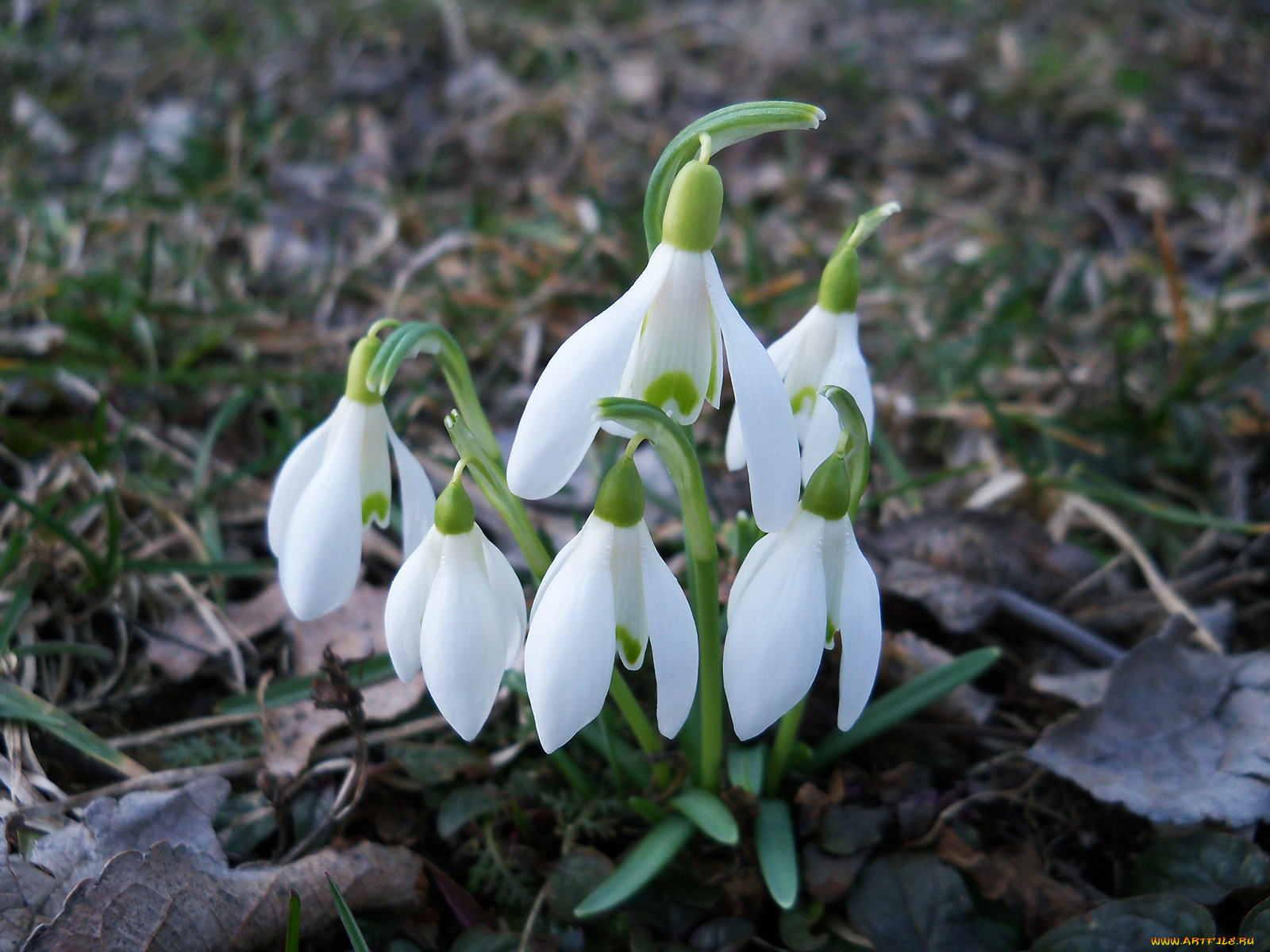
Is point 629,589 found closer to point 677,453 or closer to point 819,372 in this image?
point 677,453

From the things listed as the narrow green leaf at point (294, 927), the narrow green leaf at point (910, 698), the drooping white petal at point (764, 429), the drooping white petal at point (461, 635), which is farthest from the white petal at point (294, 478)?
the narrow green leaf at point (910, 698)

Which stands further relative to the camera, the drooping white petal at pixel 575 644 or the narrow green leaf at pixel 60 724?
the narrow green leaf at pixel 60 724

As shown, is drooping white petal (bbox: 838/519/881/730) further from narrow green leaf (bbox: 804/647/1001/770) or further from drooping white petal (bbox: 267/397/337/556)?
drooping white petal (bbox: 267/397/337/556)

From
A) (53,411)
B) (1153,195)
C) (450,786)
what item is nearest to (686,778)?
(450,786)

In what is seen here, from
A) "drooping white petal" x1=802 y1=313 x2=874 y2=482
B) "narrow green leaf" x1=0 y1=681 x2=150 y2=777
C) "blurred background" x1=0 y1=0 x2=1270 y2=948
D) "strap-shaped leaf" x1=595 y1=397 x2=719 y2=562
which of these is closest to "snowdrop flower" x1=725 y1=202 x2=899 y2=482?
"drooping white petal" x1=802 y1=313 x2=874 y2=482

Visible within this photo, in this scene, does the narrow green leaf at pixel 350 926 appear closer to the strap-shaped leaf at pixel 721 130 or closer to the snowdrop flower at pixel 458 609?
the snowdrop flower at pixel 458 609

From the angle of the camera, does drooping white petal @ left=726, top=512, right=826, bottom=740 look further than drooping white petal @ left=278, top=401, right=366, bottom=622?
No

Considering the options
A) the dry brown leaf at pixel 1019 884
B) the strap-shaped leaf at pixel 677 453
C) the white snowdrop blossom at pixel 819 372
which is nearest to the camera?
the strap-shaped leaf at pixel 677 453
